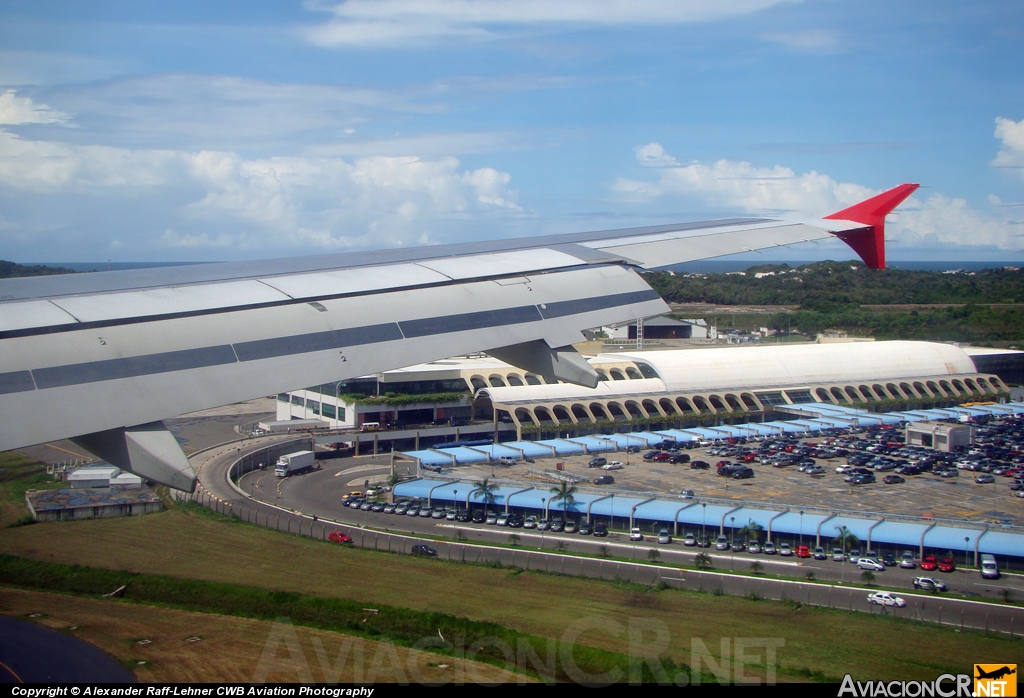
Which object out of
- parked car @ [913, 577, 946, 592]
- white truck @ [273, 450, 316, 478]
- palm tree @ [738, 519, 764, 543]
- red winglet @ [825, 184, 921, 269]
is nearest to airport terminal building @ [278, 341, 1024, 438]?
white truck @ [273, 450, 316, 478]

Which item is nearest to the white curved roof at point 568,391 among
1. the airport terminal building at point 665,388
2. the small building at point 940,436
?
the airport terminal building at point 665,388

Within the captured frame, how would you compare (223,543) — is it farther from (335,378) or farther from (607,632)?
(335,378)

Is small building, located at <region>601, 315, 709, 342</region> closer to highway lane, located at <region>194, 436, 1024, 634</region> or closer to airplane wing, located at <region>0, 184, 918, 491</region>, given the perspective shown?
highway lane, located at <region>194, 436, 1024, 634</region>

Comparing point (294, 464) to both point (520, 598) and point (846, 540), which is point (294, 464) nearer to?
point (520, 598)

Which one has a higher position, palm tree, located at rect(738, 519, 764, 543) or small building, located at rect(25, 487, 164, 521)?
small building, located at rect(25, 487, 164, 521)

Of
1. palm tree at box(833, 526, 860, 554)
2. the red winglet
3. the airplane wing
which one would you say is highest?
the red winglet

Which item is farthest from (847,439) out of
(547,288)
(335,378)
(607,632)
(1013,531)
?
(335,378)

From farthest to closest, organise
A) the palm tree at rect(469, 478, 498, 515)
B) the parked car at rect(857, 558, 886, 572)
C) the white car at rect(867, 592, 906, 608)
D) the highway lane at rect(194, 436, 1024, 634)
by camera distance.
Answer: the palm tree at rect(469, 478, 498, 515), the parked car at rect(857, 558, 886, 572), the highway lane at rect(194, 436, 1024, 634), the white car at rect(867, 592, 906, 608)

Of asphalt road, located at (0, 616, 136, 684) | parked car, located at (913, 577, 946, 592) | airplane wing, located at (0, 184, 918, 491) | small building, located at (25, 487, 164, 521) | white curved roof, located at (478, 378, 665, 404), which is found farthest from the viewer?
white curved roof, located at (478, 378, 665, 404)
